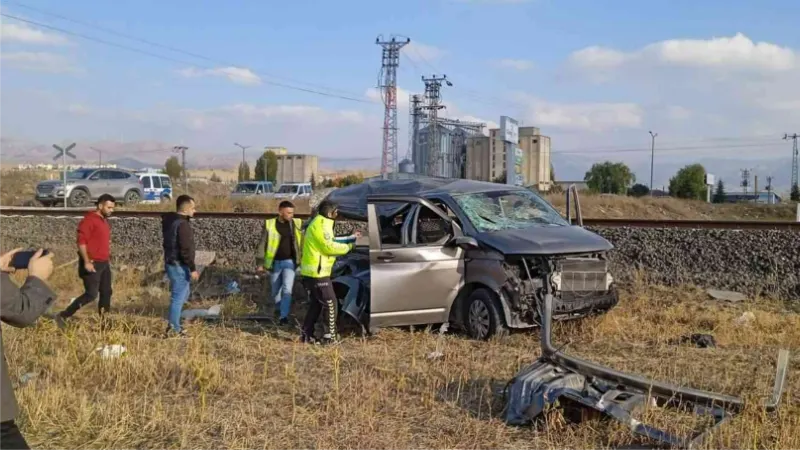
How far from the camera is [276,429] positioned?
514 centimetres

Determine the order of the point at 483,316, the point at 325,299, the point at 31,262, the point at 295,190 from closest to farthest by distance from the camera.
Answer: the point at 31,262 → the point at 483,316 → the point at 325,299 → the point at 295,190

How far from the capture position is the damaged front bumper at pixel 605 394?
4.82m

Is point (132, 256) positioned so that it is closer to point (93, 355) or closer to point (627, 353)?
point (93, 355)

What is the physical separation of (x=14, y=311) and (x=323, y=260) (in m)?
5.04

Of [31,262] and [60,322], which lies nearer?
[31,262]

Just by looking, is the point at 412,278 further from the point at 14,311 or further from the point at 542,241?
the point at 14,311

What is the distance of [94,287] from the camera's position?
365 inches

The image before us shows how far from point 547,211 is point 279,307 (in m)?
3.75

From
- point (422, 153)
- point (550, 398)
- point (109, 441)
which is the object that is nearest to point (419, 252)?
point (550, 398)

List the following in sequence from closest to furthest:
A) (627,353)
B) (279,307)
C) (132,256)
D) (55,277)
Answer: (627,353), (279,307), (55,277), (132,256)

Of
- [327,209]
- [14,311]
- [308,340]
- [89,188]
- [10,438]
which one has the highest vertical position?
[89,188]

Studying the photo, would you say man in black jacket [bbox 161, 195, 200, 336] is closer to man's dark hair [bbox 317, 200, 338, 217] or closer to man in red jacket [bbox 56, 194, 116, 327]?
man in red jacket [bbox 56, 194, 116, 327]

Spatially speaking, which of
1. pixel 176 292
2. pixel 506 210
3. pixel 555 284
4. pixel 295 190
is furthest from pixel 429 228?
pixel 295 190

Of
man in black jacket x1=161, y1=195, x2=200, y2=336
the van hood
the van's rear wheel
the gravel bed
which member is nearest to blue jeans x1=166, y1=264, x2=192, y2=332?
man in black jacket x1=161, y1=195, x2=200, y2=336
